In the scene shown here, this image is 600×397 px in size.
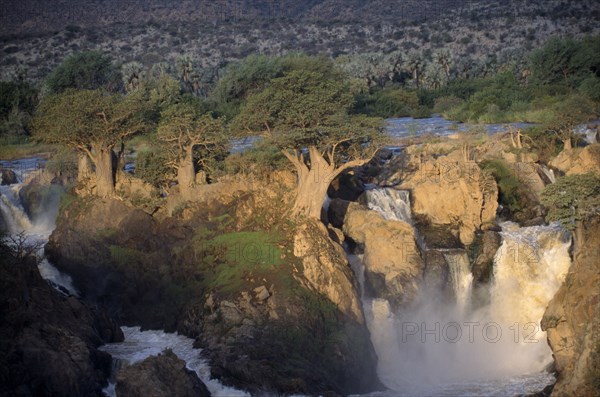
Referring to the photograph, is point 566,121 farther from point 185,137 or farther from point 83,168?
point 83,168

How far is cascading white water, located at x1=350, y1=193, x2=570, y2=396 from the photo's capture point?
36.9 metres

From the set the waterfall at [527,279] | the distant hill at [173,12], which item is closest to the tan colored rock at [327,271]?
the waterfall at [527,279]

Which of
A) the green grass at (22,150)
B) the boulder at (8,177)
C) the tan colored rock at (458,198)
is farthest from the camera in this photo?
the green grass at (22,150)

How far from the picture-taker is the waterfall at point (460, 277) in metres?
41.6

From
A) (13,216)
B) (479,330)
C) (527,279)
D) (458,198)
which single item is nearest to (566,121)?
(458,198)

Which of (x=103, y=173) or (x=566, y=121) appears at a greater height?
(x=103, y=173)

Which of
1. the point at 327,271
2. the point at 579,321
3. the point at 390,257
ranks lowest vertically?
the point at 579,321

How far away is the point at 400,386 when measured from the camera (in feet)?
120

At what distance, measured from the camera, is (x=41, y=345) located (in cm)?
2998

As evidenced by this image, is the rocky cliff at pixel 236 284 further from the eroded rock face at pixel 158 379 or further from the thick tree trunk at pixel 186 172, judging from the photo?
the eroded rock face at pixel 158 379

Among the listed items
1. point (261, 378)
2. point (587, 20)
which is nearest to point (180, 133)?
point (261, 378)

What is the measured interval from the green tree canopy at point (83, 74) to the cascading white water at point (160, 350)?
39.6m

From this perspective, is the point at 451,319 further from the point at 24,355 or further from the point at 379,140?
the point at 24,355

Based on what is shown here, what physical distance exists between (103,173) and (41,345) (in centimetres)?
1467
